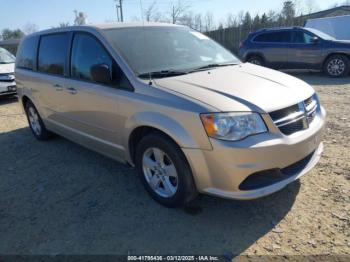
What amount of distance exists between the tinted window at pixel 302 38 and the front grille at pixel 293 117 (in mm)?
9368

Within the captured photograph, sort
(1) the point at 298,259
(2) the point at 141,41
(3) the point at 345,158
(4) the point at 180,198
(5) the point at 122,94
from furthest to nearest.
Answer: (3) the point at 345,158
(2) the point at 141,41
(5) the point at 122,94
(4) the point at 180,198
(1) the point at 298,259

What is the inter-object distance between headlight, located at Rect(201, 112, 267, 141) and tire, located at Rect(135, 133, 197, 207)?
43cm

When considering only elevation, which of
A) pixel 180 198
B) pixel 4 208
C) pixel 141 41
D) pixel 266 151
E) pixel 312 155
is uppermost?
pixel 141 41

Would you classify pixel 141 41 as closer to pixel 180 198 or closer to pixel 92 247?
pixel 180 198

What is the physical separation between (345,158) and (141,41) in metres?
2.98

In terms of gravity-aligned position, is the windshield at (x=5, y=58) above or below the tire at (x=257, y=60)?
above

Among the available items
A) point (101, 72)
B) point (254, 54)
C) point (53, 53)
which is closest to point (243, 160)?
point (101, 72)

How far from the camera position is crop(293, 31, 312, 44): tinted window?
1165cm

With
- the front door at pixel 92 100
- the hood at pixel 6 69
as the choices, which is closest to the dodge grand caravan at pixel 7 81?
the hood at pixel 6 69

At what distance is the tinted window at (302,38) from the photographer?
11.6 metres

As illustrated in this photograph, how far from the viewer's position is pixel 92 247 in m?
2.96

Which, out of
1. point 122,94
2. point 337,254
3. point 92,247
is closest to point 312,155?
point 337,254

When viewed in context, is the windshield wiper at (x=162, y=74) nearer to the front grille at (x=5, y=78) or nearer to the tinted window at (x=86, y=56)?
the tinted window at (x=86, y=56)

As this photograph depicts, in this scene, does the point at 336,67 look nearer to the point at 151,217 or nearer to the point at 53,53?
the point at 53,53
